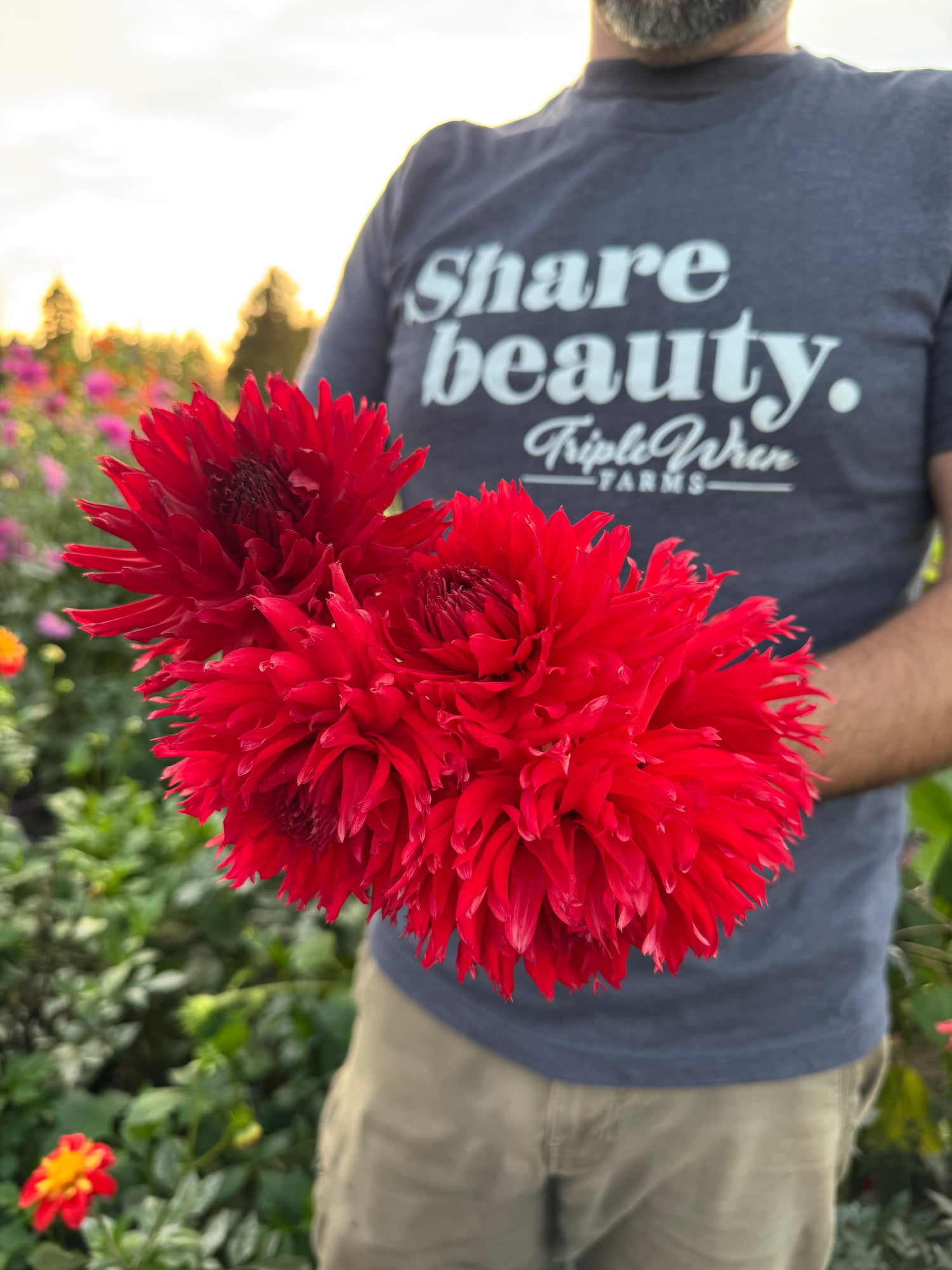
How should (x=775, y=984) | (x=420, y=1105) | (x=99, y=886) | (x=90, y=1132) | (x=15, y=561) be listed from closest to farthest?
(x=775, y=984) < (x=420, y=1105) < (x=90, y=1132) < (x=99, y=886) < (x=15, y=561)

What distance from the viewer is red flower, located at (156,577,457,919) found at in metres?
0.32

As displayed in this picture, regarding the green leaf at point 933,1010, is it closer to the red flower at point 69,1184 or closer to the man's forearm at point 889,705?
the man's forearm at point 889,705

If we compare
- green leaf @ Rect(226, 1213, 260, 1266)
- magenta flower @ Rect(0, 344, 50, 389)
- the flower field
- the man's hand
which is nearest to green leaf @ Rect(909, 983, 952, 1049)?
the flower field

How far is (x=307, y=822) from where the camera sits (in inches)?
13.6

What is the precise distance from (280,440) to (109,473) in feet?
0.26

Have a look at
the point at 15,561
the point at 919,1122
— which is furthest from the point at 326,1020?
the point at 15,561

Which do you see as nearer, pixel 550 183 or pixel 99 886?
pixel 550 183

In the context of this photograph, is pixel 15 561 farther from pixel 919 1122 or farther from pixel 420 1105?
pixel 919 1122

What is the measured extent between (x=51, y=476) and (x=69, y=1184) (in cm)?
242

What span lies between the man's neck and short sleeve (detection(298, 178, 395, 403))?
13.2 inches

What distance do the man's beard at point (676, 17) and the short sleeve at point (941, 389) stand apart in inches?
14.0

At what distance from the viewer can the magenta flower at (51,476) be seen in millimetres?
2816

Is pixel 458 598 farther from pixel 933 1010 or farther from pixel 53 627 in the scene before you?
pixel 53 627

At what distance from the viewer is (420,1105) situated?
2.93 feet
